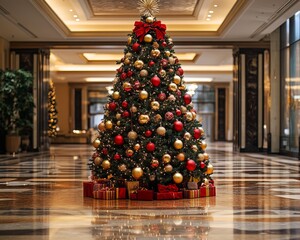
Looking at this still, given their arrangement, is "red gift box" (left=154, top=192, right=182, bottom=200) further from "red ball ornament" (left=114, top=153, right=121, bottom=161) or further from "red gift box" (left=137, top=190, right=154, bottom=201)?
"red ball ornament" (left=114, top=153, right=121, bottom=161)

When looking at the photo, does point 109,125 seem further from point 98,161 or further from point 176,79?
point 176,79

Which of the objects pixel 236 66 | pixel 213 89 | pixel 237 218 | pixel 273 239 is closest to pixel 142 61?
pixel 237 218

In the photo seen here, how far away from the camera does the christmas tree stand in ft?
19.1

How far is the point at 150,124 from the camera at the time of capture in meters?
5.94

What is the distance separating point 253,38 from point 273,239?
44.9 feet

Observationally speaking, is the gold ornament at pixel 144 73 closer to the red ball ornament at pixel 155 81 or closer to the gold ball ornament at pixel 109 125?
the red ball ornament at pixel 155 81

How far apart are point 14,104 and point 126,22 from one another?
3802 millimetres

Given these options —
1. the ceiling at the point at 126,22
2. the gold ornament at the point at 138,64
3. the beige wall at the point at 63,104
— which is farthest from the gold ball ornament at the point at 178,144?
the beige wall at the point at 63,104

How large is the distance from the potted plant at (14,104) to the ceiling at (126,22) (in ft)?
3.94

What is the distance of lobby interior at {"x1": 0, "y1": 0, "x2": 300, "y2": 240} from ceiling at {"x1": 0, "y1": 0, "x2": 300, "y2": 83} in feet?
0.10

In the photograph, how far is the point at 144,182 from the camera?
581 centimetres

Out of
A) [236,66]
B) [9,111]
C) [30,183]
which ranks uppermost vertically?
[236,66]

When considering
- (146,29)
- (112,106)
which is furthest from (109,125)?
(146,29)

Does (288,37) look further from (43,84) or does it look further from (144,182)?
(144,182)
